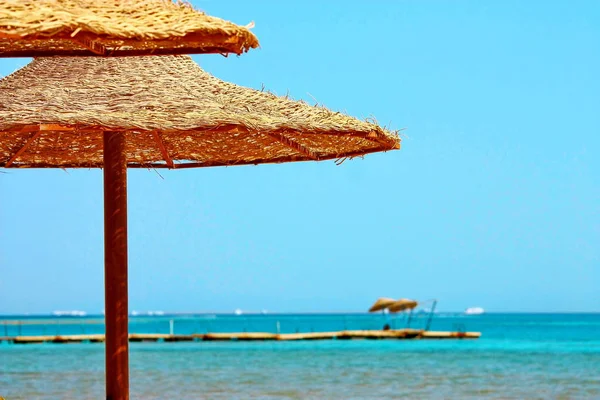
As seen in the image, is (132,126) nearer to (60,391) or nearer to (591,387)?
(60,391)

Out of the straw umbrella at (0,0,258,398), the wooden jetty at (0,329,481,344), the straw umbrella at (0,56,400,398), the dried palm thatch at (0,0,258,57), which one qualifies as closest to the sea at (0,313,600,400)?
the wooden jetty at (0,329,481,344)

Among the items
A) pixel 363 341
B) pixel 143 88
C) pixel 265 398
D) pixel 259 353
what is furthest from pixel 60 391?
Result: pixel 363 341

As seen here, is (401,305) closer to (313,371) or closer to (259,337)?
(259,337)

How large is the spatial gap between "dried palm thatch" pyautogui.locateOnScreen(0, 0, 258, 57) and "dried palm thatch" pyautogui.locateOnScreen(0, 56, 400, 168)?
261 millimetres

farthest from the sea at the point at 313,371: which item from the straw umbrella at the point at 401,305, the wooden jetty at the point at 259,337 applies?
the straw umbrella at the point at 401,305

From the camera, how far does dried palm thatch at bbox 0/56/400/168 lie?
3.56 meters

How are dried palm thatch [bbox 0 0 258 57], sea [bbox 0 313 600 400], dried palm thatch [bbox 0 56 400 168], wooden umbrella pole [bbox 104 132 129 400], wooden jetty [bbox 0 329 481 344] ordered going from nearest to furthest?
dried palm thatch [bbox 0 0 258 57]
dried palm thatch [bbox 0 56 400 168]
wooden umbrella pole [bbox 104 132 129 400]
sea [bbox 0 313 600 400]
wooden jetty [bbox 0 329 481 344]

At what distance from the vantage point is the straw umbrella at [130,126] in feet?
11.8

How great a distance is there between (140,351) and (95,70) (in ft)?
75.8

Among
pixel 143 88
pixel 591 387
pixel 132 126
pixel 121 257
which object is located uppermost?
pixel 143 88

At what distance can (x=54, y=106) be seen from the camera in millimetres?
3705

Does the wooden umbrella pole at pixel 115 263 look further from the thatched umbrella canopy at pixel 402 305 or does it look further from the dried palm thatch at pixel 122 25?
the thatched umbrella canopy at pixel 402 305

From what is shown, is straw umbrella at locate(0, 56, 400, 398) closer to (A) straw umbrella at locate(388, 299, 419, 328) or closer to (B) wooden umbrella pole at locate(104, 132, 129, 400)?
(B) wooden umbrella pole at locate(104, 132, 129, 400)

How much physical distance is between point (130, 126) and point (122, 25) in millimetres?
478
